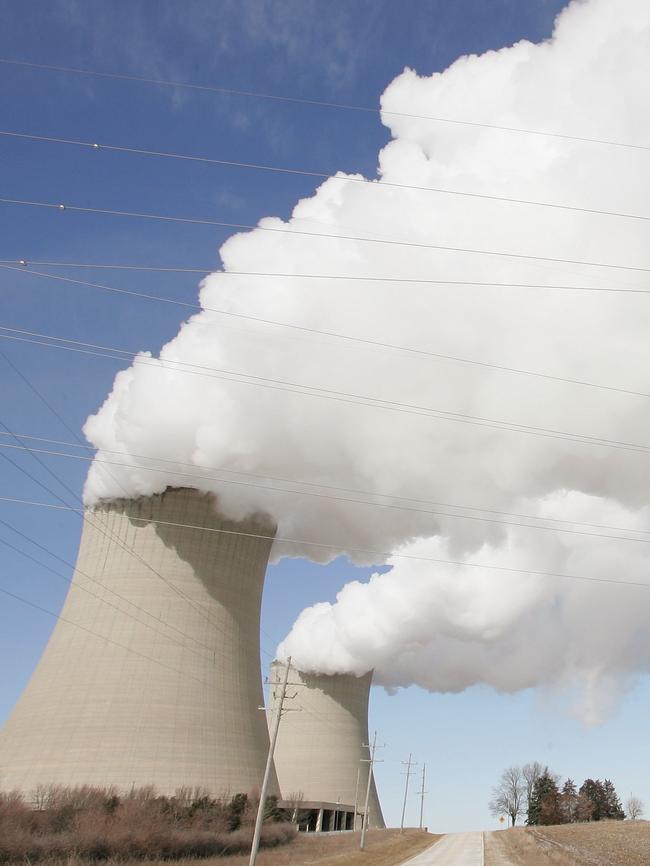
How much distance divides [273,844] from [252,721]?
4.81m

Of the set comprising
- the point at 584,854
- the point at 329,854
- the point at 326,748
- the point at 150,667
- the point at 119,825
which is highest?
the point at 150,667

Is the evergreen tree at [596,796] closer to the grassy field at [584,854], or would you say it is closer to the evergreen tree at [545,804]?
the evergreen tree at [545,804]

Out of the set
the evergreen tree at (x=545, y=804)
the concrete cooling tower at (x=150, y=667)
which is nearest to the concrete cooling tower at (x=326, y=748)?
the concrete cooling tower at (x=150, y=667)

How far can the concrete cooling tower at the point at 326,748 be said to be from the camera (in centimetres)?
3838

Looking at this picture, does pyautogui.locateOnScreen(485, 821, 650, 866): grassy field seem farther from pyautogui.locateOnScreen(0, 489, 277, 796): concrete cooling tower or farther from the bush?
pyautogui.locateOnScreen(0, 489, 277, 796): concrete cooling tower

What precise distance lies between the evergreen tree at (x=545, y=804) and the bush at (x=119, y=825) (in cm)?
4564

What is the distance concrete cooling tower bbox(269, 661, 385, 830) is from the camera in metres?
38.4

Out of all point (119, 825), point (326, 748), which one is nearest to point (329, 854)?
point (119, 825)

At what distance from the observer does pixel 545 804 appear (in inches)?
2434

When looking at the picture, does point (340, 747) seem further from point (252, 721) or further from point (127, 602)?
point (127, 602)

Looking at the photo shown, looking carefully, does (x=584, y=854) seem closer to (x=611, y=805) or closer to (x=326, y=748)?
(x=326, y=748)

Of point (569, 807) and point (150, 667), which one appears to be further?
point (569, 807)

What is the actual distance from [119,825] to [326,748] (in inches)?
838

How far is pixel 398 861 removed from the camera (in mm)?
21656
